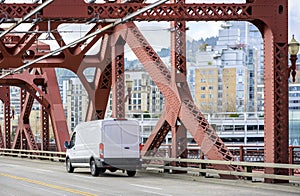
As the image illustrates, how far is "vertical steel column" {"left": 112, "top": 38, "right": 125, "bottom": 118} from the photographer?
37.7m

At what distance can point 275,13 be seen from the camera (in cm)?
2653

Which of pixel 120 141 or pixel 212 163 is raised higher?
pixel 120 141

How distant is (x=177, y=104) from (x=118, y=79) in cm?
722

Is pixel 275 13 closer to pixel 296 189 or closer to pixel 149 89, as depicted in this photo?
pixel 296 189

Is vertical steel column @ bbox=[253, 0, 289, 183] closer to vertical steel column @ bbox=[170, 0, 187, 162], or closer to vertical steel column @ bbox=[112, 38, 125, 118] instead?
vertical steel column @ bbox=[170, 0, 187, 162]

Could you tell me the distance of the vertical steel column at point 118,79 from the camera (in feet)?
124

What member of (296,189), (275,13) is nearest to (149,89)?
(275,13)

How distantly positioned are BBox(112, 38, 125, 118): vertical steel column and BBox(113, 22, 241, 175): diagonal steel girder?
2.16 m

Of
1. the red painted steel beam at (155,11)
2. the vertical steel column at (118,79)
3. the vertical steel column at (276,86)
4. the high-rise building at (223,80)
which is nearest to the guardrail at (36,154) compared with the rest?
the vertical steel column at (118,79)

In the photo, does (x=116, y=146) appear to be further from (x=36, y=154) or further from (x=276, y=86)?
(x=36, y=154)

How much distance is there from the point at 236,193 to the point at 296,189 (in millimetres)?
1885

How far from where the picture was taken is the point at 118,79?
124 ft

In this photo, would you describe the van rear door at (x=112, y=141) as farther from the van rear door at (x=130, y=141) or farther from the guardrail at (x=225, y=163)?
the guardrail at (x=225, y=163)

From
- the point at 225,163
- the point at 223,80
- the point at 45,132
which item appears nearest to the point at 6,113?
the point at 45,132
